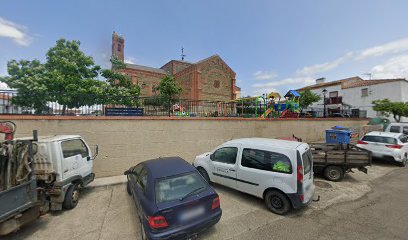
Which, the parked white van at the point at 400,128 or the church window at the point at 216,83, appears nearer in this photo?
the parked white van at the point at 400,128

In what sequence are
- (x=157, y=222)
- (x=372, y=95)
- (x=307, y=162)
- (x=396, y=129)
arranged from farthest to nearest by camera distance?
1. (x=372, y=95)
2. (x=396, y=129)
3. (x=307, y=162)
4. (x=157, y=222)

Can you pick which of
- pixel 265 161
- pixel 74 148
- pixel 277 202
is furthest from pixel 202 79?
pixel 277 202

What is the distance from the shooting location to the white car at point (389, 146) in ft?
25.9

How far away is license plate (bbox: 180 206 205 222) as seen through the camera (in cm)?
297

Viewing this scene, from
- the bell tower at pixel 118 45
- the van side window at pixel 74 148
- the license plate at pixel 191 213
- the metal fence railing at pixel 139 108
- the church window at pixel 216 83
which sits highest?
the bell tower at pixel 118 45

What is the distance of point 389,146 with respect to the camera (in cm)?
802

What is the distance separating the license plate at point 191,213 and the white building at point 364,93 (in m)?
20.0

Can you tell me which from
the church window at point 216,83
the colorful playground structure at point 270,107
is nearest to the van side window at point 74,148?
the colorful playground structure at point 270,107

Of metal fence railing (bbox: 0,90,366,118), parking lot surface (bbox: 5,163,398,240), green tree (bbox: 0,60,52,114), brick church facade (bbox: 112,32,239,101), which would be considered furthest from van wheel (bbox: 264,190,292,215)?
brick church facade (bbox: 112,32,239,101)

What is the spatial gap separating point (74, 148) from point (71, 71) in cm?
1040

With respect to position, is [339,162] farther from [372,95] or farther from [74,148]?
[372,95]

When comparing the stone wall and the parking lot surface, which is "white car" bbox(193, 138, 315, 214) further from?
the stone wall

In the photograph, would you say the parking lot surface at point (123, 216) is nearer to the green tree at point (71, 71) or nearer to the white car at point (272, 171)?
the white car at point (272, 171)

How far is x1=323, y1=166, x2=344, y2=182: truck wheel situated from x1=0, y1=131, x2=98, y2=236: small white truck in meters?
8.01
